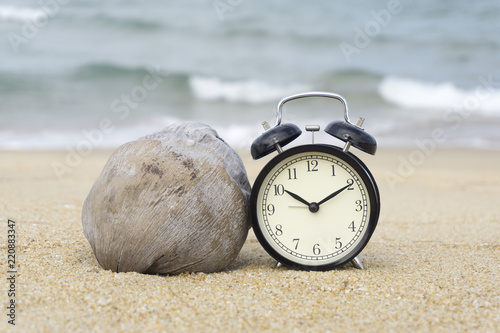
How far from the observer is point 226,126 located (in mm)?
10695

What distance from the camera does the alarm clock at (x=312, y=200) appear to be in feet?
7.87

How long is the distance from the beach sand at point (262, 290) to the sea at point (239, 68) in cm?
705

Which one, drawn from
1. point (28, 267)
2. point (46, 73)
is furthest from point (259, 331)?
point (46, 73)

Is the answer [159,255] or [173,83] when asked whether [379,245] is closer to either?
[159,255]

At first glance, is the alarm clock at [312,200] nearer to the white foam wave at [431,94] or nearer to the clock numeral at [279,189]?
the clock numeral at [279,189]

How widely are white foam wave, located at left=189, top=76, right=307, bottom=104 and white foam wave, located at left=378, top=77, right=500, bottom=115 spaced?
2.21m

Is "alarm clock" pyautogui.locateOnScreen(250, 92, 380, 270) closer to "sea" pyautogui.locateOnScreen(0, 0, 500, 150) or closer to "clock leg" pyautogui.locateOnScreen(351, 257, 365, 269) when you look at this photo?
"clock leg" pyautogui.locateOnScreen(351, 257, 365, 269)

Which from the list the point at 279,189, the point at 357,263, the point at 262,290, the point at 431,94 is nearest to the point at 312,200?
the point at 279,189

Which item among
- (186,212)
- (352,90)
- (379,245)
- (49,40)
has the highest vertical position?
(186,212)

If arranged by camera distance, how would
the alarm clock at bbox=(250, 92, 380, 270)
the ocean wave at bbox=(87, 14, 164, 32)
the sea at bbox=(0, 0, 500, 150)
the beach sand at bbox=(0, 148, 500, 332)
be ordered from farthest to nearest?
the ocean wave at bbox=(87, 14, 164, 32)
the sea at bbox=(0, 0, 500, 150)
the alarm clock at bbox=(250, 92, 380, 270)
the beach sand at bbox=(0, 148, 500, 332)

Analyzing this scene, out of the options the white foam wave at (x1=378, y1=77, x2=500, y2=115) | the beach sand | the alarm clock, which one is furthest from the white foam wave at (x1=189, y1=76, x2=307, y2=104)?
the alarm clock

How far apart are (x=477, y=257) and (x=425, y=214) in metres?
1.65

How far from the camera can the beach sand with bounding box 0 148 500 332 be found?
1.79m

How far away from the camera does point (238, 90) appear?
13195 millimetres
